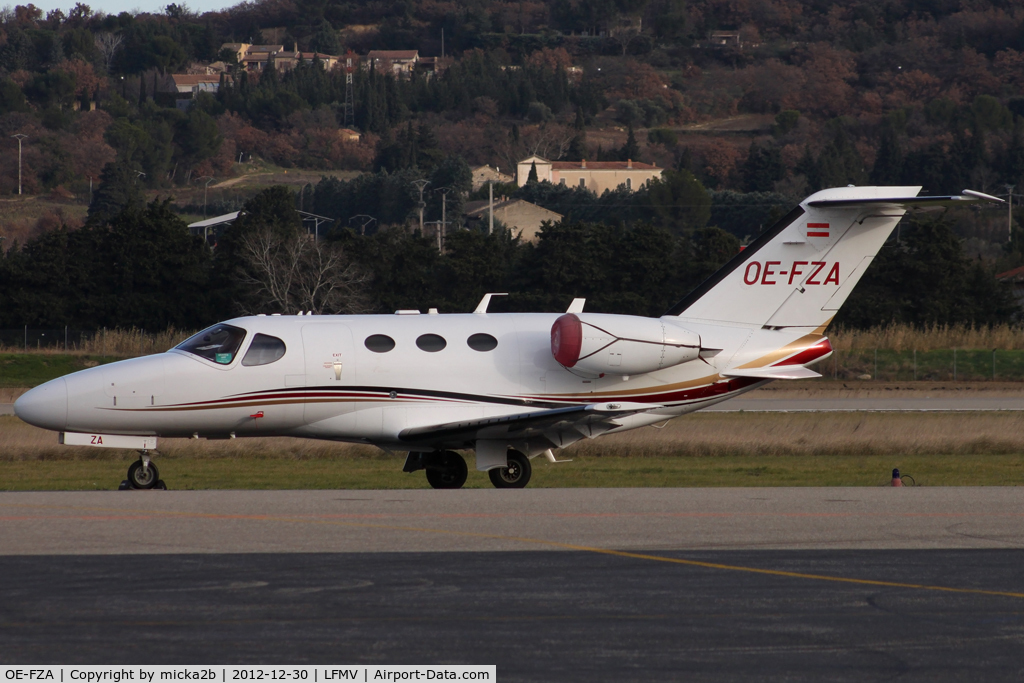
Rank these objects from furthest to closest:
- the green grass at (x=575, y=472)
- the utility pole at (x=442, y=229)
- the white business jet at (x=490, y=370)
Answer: the utility pole at (x=442, y=229) → the green grass at (x=575, y=472) → the white business jet at (x=490, y=370)

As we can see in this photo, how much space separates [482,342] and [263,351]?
9.83 ft

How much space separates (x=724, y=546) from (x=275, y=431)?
826 cm

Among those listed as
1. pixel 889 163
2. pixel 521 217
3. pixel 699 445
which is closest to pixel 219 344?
pixel 699 445

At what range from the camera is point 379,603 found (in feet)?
31.3

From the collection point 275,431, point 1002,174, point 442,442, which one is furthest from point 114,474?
point 1002,174

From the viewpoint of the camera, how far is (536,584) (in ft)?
33.6

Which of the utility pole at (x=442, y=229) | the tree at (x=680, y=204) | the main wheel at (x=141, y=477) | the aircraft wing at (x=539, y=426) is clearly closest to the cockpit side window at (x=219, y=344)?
the main wheel at (x=141, y=477)

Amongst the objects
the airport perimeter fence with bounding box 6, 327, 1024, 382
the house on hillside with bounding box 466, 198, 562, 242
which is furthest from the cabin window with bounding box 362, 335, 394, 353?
the house on hillside with bounding box 466, 198, 562, 242

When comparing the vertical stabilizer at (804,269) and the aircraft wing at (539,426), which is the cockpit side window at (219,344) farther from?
the vertical stabilizer at (804,269)

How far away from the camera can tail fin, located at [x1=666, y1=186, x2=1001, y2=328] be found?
19312 mm

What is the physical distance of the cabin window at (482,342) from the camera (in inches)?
734

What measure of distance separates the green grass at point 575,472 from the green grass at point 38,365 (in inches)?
1058

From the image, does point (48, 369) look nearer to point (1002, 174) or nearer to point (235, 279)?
point (235, 279)

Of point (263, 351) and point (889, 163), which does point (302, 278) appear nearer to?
point (263, 351)
